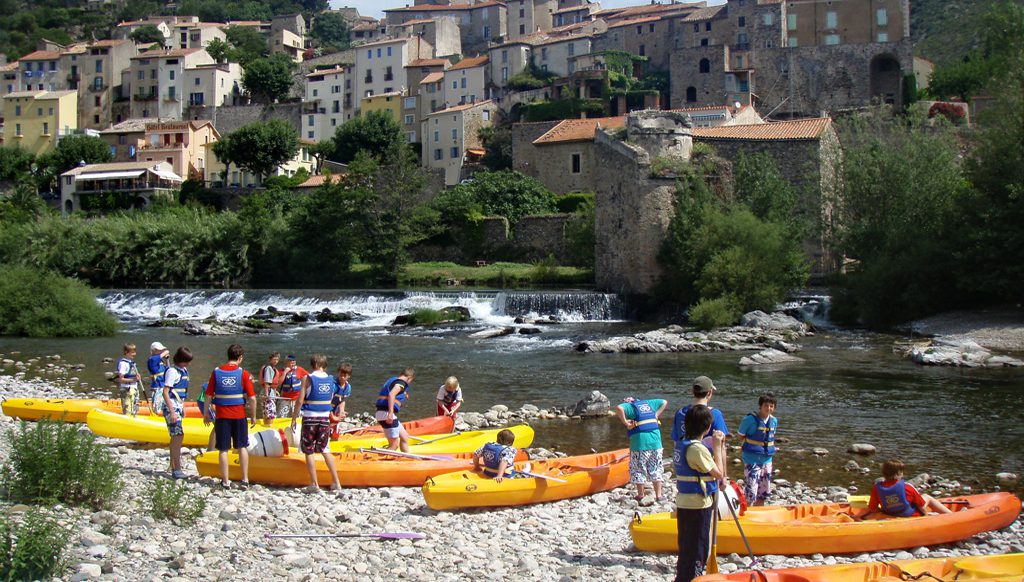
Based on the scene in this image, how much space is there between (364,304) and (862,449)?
2539 cm

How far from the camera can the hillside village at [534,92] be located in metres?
36.8

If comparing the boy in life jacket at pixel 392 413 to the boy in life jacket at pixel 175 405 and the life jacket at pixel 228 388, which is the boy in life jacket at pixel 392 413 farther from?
the boy in life jacket at pixel 175 405

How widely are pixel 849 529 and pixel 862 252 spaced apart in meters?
23.7

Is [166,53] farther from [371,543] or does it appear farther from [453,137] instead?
[371,543]

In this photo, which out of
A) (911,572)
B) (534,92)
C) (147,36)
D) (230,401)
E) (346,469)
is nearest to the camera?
(911,572)

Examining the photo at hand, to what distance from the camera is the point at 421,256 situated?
158 ft

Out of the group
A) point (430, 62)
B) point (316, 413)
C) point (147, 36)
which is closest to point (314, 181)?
point (430, 62)

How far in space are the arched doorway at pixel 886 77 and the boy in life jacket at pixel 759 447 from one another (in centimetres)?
5363

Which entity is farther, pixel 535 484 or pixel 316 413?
pixel 535 484

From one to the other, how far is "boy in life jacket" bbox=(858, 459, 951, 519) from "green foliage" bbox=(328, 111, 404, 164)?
56.4m

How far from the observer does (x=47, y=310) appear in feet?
92.1

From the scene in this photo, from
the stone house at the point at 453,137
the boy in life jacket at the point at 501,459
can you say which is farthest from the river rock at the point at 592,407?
the stone house at the point at 453,137

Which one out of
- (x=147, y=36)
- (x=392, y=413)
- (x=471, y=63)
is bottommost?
(x=392, y=413)

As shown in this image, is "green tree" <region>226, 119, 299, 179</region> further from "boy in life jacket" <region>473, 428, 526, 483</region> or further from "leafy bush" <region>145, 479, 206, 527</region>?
"leafy bush" <region>145, 479, 206, 527</region>
